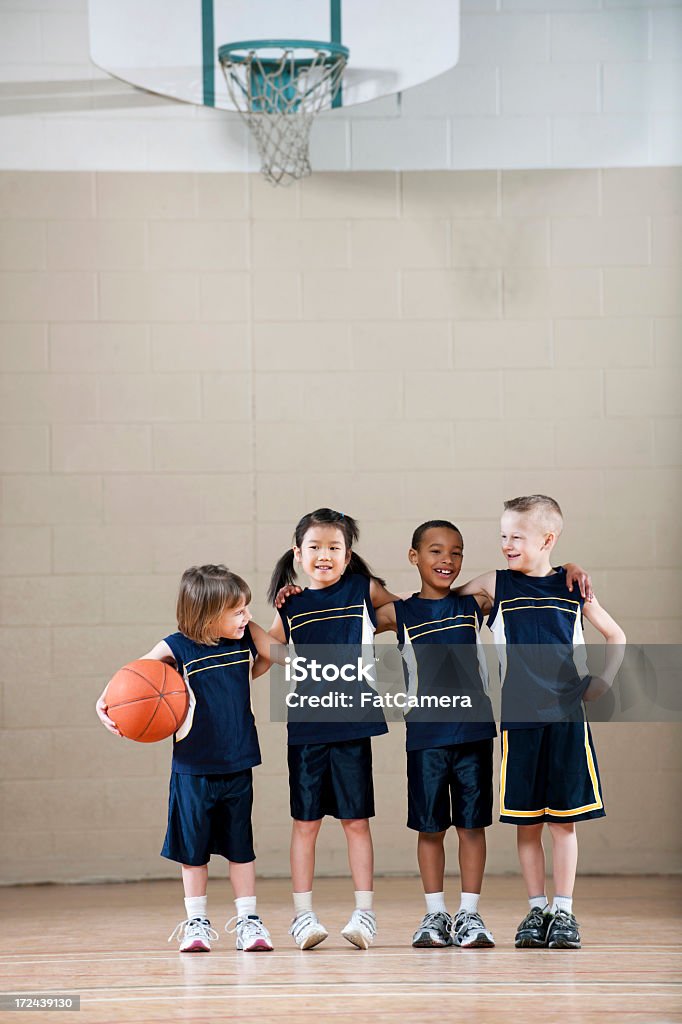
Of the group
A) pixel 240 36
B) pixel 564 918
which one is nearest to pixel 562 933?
pixel 564 918

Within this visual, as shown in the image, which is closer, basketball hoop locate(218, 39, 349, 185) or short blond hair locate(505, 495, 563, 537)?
short blond hair locate(505, 495, 563, 537)

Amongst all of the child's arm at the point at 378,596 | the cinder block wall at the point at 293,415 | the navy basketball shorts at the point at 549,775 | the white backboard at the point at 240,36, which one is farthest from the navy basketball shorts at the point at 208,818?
the white backboard at the point at 240,36

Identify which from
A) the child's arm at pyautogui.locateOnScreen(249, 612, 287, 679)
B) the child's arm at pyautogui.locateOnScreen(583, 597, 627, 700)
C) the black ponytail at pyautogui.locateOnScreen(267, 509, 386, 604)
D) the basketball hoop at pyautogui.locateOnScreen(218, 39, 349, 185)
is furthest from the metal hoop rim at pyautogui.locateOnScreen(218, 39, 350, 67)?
the child's arm at pyautogui.locateOnScreen(583, 597, 627, 700)

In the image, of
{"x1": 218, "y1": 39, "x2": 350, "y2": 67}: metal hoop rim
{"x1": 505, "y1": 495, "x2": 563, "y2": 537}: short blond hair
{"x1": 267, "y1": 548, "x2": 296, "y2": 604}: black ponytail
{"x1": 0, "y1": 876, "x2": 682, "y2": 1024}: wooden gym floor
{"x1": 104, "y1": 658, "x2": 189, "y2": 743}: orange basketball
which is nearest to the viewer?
{"x1": 0, "y1": 876, "x2": 682, "y2": 1024}: wooden gym floor

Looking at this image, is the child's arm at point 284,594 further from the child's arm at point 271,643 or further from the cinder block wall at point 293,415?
the cinder block wall at point 293,415

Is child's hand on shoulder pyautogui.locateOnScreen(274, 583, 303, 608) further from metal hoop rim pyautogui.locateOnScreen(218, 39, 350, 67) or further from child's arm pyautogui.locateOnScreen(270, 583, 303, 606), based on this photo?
metal hoop rim pyautogui.locateOnScreen(218, 39, 350, 67)

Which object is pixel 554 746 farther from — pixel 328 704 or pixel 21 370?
pixel 21 370

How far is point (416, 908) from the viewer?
13.5 feet

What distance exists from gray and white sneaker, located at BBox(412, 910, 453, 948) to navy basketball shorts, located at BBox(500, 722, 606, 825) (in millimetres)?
365

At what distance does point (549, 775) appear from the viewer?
3395 mm

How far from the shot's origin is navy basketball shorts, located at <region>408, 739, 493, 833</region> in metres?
→ 3.39

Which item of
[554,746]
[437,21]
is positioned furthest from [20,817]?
[437,21]

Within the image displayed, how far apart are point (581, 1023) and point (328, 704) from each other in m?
1.13

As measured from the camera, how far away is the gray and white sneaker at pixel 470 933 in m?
3.36
